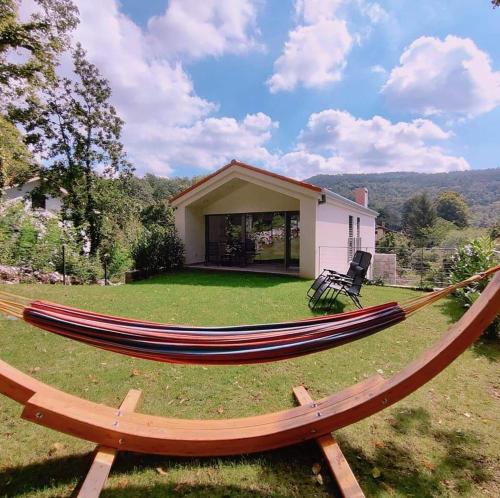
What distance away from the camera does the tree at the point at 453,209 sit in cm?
6253

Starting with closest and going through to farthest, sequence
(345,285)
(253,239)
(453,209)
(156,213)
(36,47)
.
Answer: (345,285), (36,47), (253,239), (156,213), (453,209)

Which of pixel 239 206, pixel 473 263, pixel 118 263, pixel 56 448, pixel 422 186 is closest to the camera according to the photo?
pixel 56 448

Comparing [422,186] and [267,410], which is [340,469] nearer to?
[267,410]

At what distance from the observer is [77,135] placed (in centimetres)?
1473

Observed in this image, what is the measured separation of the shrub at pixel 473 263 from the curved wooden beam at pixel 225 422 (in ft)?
16.5

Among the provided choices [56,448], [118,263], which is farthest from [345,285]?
[118,263]

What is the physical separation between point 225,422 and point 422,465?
150 centimetres

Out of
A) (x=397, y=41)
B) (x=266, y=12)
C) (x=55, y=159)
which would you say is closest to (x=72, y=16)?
(x=55, y=159)

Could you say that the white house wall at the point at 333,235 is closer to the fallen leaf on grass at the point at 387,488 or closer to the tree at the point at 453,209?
the fallen leaf on grass at the point at 387,488

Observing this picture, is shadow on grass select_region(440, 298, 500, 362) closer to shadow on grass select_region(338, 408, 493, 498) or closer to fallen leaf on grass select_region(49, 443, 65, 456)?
shadow on grass select_region(338, 408, 493, 498)

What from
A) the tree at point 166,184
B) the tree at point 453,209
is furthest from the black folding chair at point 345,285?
the tree at point 453,209

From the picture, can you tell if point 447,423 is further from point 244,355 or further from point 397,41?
point 397,41

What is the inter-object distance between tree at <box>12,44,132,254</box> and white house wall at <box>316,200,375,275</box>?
1068cm

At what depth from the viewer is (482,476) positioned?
2.15 meters
